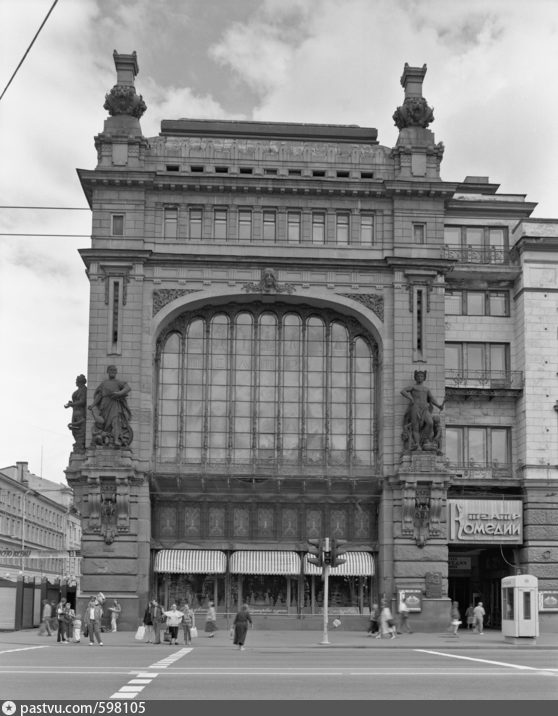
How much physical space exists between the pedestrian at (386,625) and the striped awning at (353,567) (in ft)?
21.8

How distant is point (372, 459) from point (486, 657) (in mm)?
20917

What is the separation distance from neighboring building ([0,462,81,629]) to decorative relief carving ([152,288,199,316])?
14.1 meters

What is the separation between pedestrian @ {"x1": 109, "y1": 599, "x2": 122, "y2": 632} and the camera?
49.3 m

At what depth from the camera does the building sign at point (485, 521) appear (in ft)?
179

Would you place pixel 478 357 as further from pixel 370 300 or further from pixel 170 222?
pixel 170 222

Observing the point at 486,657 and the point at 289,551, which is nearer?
the point at 486,657

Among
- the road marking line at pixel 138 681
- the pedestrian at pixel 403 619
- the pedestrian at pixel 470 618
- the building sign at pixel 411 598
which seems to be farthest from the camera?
the pedestrian at pixel 470 618

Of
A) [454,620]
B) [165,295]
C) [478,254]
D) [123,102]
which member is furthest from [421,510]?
[123,102]

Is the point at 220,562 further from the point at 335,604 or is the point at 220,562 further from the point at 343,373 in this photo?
the point at 343,373

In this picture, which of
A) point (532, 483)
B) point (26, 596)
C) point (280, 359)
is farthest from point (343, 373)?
point (26, 596)

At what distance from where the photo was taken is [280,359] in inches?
2172

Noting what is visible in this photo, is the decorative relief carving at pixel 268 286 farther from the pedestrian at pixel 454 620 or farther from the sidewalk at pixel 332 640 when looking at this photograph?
the pedestrian at pixel 454 620

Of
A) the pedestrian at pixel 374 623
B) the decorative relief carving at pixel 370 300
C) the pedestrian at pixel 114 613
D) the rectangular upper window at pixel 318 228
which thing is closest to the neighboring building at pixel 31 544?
A: the pedestrian at pixel 114 613

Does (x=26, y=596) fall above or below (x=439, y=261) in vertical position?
below
